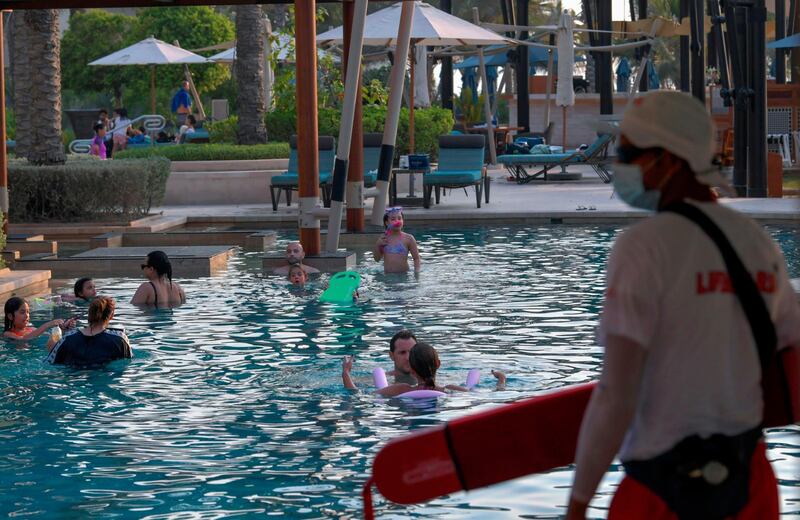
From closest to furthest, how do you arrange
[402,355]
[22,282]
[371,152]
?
[402,355]
[22,282]
[371,152]

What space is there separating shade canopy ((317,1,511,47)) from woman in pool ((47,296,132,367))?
1477 cm

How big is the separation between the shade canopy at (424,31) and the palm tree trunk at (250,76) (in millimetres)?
1956

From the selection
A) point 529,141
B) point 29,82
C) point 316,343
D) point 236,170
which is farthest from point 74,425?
point 529,141

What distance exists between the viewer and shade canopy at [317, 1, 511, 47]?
24.3 meters

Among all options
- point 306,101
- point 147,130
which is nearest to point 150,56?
point 147,130

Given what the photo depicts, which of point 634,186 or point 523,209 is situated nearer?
point 634,186

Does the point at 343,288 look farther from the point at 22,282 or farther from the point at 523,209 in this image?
the point at 523,209

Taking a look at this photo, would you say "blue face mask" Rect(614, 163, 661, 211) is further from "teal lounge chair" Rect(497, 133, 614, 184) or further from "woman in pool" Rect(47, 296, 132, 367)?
"teal lounge chair" Rect(497, 133, 614, 184)

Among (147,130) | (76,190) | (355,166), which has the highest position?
(147,130)

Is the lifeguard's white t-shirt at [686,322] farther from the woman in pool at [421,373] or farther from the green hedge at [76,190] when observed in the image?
the green hedge at [76,190]

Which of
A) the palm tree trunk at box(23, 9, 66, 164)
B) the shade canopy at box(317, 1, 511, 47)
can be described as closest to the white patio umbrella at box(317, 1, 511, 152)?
the shade canopy at box(317, 1, 511, 47)

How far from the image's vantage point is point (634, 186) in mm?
3266

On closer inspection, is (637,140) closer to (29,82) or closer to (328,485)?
(328,485)

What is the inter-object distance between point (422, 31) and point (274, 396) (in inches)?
642
